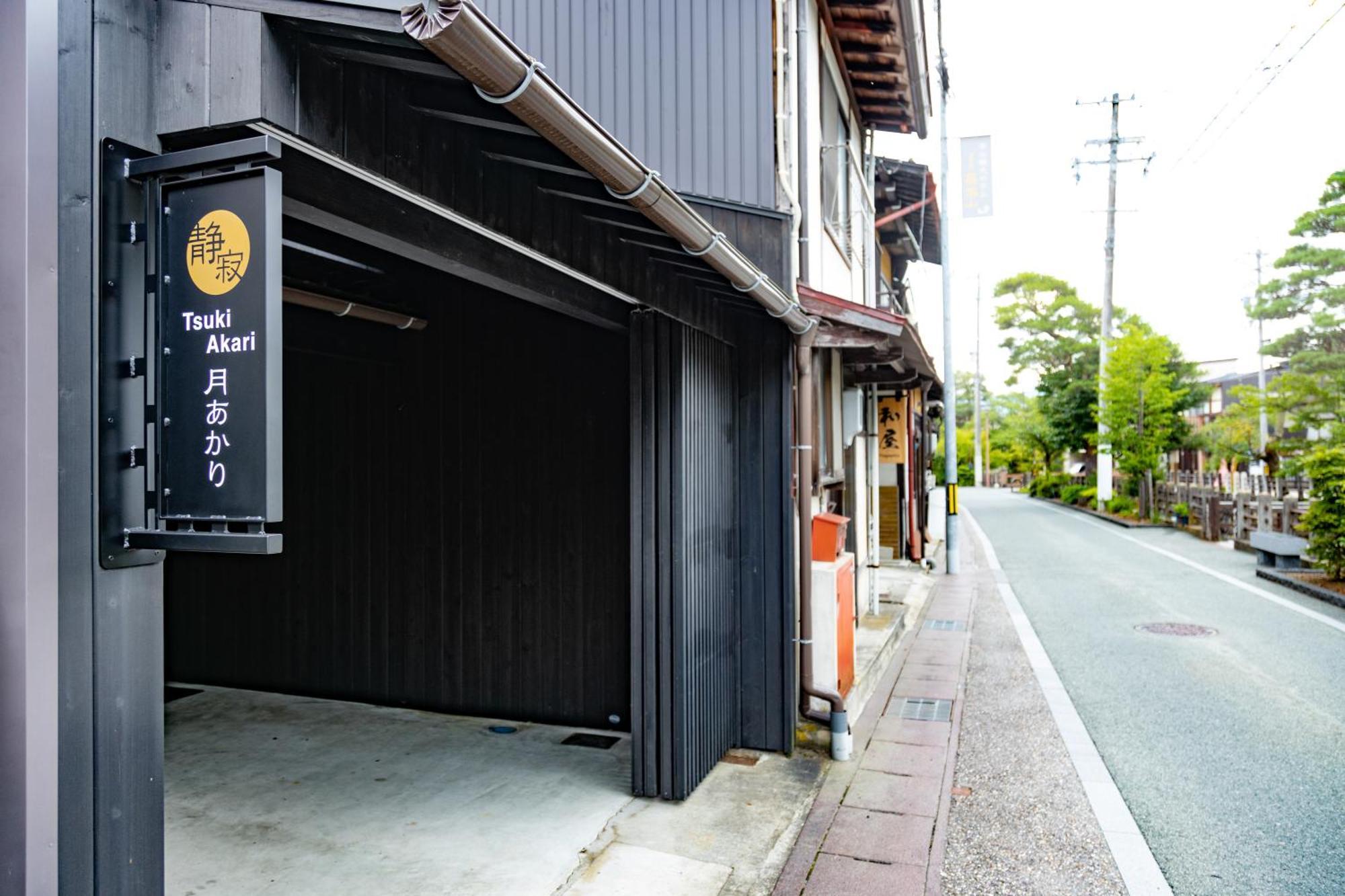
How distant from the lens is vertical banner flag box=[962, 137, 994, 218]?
19.4 m

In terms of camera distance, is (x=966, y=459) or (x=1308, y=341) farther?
(x=966, y=459)

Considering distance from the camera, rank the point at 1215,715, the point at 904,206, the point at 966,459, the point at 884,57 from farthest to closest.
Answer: the point at 966,459 → the point at 904,206 → the point at 884,57 → the point at 1215,715

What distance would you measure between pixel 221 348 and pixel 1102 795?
5.70 m

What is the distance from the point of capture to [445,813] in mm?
5215

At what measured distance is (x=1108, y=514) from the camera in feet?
96.3

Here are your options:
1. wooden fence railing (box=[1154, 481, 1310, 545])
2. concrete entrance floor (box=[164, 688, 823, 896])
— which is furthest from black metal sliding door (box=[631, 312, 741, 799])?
wooden fence railing (box=[1154, 481, 1310, 545])

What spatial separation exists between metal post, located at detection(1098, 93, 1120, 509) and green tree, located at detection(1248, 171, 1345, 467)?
4.50 metres

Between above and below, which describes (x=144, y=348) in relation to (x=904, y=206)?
below

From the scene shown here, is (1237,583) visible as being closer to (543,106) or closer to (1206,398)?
(543,106)

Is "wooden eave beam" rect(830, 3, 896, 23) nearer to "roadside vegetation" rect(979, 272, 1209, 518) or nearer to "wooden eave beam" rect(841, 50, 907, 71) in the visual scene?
"wooden eave beam" rect(841, 50, 907, 71)

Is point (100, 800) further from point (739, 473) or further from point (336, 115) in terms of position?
point (739, 473)

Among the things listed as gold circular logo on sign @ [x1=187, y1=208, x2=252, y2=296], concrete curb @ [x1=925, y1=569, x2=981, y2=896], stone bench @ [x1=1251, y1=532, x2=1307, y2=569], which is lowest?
concrete curb @ [x1=925, y1=569, x2=981, y2=896]

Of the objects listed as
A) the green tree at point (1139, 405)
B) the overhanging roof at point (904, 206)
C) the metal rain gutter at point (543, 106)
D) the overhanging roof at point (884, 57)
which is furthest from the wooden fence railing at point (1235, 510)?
the metal rain gutter at point (543, 106)

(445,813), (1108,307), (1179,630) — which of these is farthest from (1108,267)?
(445,813)
